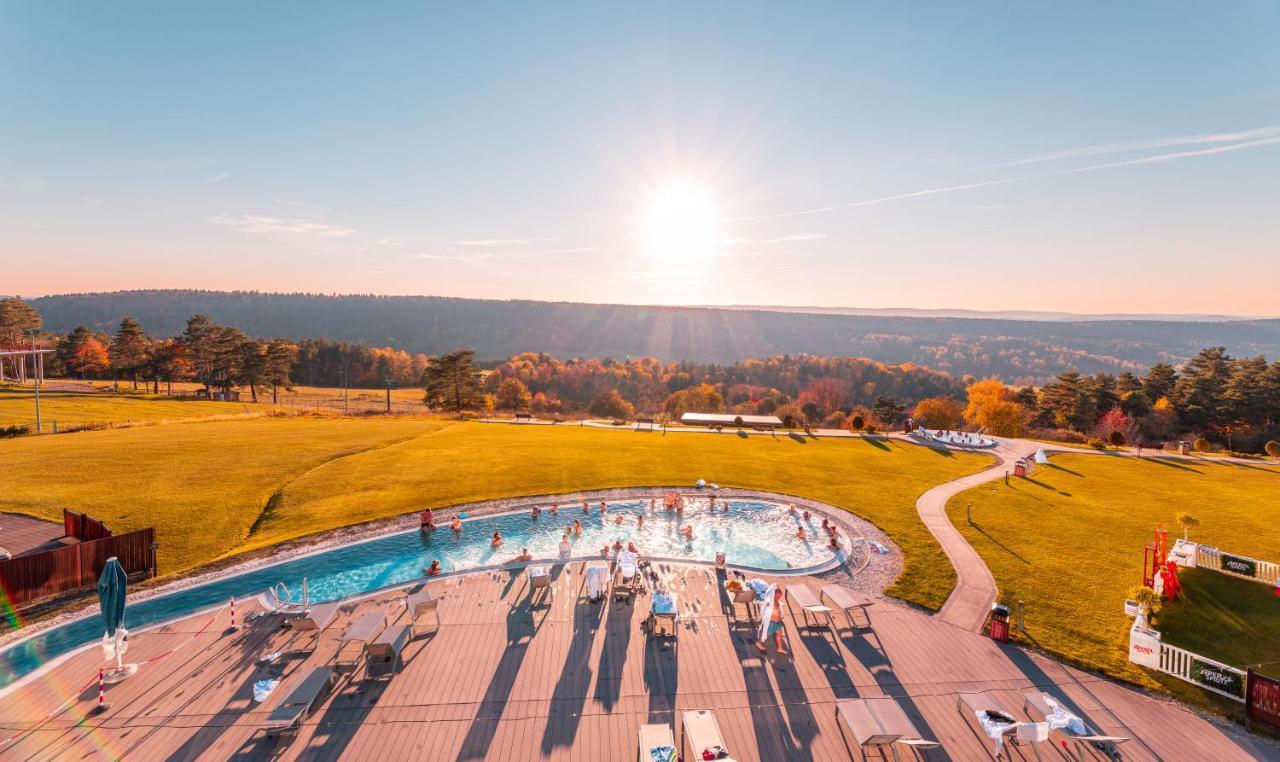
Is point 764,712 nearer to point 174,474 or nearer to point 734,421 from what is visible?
point 174,474

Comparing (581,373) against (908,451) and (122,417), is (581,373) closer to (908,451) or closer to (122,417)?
(122,417)

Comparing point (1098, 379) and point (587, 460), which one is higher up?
point (1098, 379)

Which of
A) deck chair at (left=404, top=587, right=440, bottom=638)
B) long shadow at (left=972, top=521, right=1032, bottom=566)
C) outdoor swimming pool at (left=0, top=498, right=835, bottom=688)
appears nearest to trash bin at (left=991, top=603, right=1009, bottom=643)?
outdoor swimming pool at (left=0, top=498, right=835, bottom=688)

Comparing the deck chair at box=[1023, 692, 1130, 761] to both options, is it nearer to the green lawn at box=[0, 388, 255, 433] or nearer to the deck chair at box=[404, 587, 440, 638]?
the deck chair at box=[404, 587, 440, 638]

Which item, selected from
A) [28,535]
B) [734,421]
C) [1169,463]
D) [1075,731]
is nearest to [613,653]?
[1075,731]

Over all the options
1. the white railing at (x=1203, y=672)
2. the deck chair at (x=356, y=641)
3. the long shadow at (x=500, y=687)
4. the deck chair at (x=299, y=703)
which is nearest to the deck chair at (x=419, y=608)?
the deck chair at (x=356, y=641)

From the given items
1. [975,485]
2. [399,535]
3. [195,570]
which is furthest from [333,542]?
[975,485]
